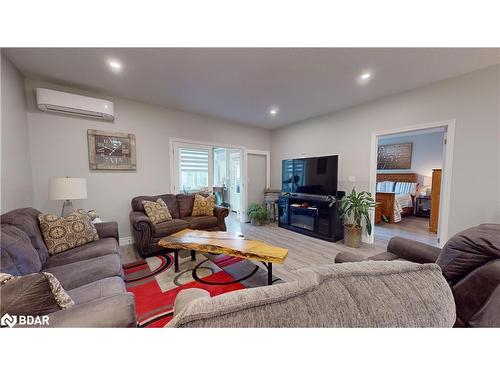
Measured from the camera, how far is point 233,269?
2273mm

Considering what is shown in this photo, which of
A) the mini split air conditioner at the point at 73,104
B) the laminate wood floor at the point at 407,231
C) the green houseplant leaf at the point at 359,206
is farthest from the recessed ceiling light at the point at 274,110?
the laminate wood floor at the point at 407,231

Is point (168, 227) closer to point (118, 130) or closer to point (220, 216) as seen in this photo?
point (220, 216)

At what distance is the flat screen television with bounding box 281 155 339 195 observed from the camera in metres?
3.34

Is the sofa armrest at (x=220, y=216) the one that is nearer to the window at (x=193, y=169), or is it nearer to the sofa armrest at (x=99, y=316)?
the window at (x=193, y=169)

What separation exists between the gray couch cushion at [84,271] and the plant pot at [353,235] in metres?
3.22

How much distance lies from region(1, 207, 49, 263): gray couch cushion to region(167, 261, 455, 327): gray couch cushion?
2.01m

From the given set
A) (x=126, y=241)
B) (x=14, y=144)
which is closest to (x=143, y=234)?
(x=126, y=241)

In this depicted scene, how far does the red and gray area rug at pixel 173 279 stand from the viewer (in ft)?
5.21

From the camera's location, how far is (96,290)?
1188mm

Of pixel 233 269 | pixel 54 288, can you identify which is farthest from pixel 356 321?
pixel 233 269

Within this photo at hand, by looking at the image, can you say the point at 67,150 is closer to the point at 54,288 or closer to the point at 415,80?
the point at 54,288

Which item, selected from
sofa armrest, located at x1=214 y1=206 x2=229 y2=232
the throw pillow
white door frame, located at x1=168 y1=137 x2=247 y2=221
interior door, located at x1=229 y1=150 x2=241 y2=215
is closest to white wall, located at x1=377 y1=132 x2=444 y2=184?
white door frame, located at x1=168 y1=137 x2=247 y2=221

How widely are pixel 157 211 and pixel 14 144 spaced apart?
1.71 meters
